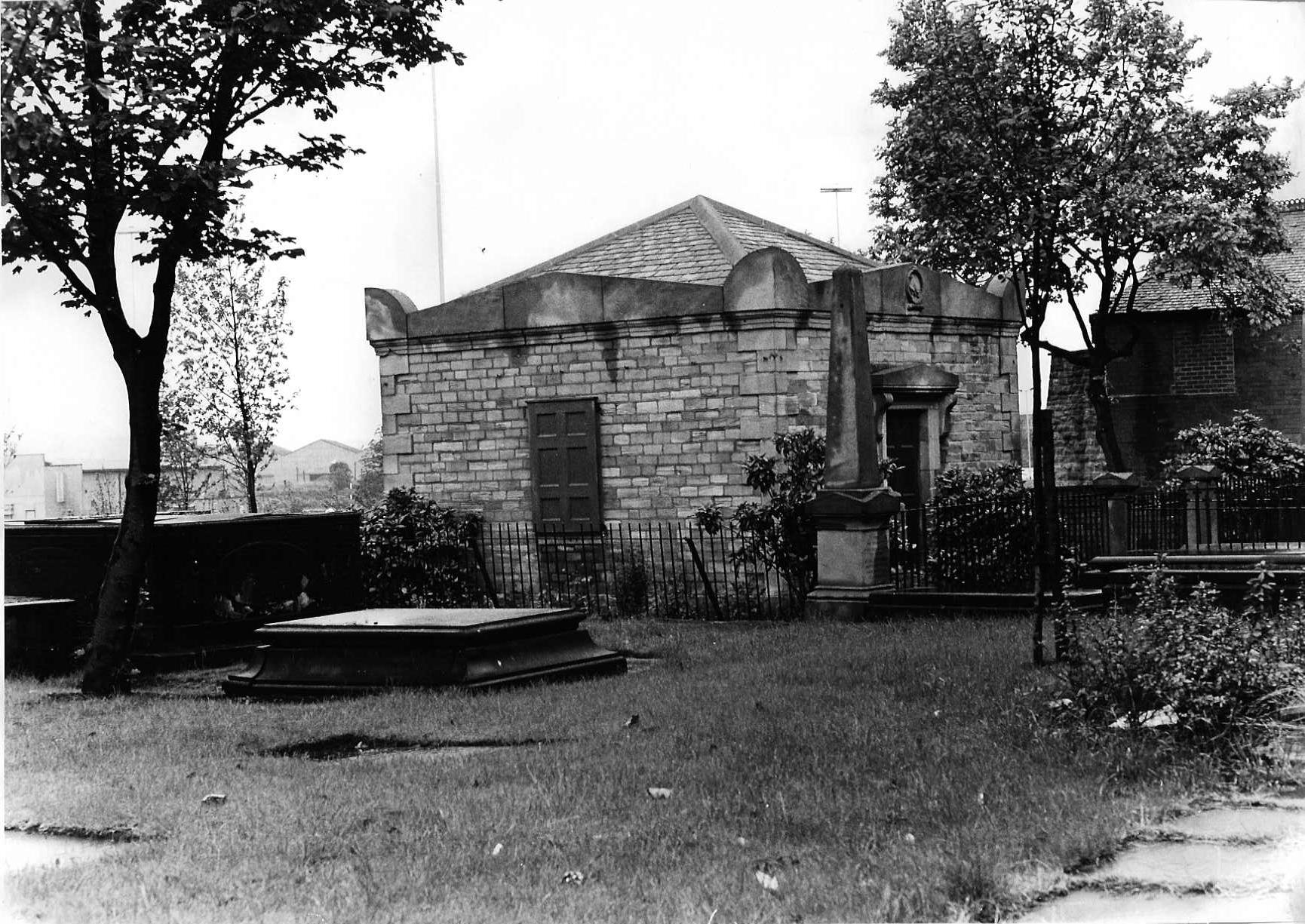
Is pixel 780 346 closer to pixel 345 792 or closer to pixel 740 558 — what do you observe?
pixel 740 558

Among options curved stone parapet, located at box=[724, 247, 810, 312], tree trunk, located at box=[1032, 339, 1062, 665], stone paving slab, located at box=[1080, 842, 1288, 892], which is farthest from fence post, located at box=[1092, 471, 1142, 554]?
stone paving slab, located at box=[1080, 842, 1288, 892]

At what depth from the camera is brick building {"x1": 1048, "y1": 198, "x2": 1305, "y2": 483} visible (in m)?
31.2

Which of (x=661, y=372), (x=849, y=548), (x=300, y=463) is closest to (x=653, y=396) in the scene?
(x=661, y=372)

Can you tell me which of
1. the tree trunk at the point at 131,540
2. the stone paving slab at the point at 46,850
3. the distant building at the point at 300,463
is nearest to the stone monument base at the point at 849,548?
the tree trunk at the point at 131,540

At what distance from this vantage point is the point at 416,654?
10320 millimetres

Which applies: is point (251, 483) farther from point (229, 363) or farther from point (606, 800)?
point (606, 800)

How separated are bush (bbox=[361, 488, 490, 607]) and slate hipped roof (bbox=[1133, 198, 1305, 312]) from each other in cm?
1949

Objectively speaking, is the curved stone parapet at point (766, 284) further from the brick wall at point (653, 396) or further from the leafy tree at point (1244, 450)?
the leafy tree at point (1244, 450)

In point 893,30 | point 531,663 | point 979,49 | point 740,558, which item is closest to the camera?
point 531,663

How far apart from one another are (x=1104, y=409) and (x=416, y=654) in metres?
24.0

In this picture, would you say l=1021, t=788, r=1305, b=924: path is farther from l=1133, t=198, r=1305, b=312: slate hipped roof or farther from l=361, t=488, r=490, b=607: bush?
l=1133, t=198, r=1305, b=312: slate hipped roof

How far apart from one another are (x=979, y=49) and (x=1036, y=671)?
18.1 metres

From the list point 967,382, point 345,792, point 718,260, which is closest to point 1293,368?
point 967,382

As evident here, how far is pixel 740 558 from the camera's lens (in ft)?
54.0
